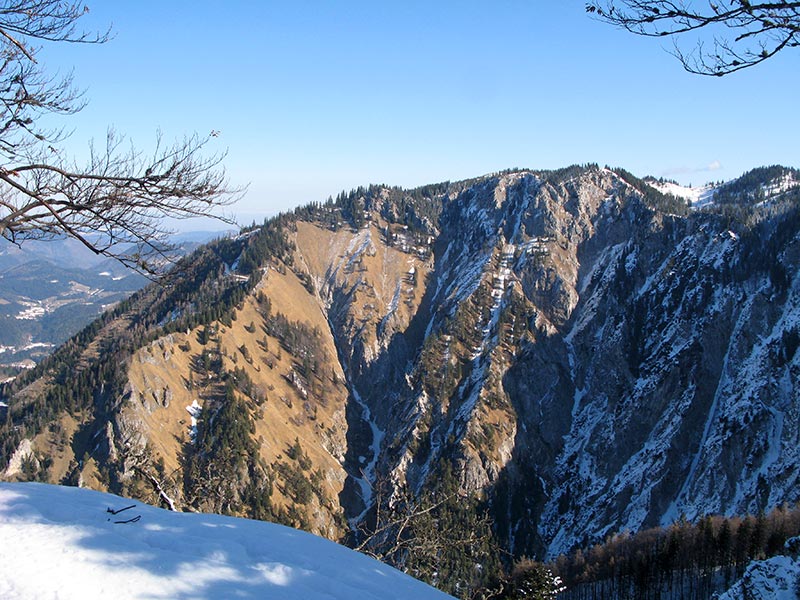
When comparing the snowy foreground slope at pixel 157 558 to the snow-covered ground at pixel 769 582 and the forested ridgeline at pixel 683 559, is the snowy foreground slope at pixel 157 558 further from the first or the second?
the forested ridgeline at pixel 683 559

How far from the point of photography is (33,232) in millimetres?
8109

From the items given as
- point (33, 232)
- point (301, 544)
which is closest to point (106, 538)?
point (301, 544)

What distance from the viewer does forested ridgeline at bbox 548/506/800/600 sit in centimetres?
4981

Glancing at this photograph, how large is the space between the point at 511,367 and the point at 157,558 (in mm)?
108767

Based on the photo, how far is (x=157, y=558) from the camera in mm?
6246

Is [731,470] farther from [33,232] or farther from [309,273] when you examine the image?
[309,273]

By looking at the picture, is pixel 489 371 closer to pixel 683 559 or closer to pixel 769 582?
pixel 683 559

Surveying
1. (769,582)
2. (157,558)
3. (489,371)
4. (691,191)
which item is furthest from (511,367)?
(691,191)

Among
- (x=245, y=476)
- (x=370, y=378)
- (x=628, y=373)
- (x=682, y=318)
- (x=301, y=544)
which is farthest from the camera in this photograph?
(x=370, y=378)

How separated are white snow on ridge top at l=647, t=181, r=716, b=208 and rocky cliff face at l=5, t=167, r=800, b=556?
44.4ft

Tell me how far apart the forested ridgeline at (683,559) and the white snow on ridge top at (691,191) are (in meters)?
121

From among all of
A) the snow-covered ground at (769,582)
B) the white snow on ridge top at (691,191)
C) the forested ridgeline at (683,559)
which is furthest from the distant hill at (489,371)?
the snow-covered ground at (769,582)

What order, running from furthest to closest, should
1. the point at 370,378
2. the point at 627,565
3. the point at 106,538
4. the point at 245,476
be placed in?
the point at 370,378
the point at 245,476
the point at 627,565
the point at 106,538

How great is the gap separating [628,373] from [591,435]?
14058mm
